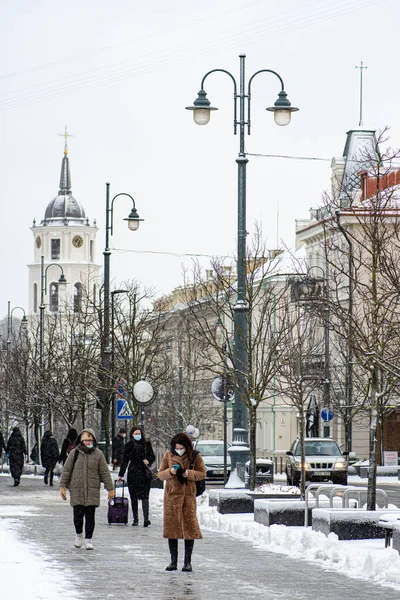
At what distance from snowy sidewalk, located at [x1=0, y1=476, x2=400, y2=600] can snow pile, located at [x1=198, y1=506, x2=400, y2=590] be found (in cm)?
3

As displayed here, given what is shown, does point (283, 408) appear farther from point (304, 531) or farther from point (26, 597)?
point (26, 597)

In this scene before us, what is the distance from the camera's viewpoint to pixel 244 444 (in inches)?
1097

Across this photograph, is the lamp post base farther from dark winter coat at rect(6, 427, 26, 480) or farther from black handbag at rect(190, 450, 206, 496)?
dark winter coat at rect(6, 427, 26, 480)

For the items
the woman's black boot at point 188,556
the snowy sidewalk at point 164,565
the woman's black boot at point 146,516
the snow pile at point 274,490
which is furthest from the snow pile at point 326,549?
the snow pile at point 274,490

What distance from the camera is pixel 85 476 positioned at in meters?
19.6

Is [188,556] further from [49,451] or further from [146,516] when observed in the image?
[49,451]

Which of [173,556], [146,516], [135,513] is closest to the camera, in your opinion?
[173,556]

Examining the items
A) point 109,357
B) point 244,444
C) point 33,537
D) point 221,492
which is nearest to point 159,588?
point 33,537

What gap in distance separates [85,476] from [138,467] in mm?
5161

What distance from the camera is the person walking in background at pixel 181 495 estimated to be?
1669 cm

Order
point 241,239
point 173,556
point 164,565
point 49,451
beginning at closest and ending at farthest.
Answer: point 173,556 → point 164,565 → point 241,239 → point 49,451

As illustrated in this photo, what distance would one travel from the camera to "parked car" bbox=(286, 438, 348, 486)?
4403 centimetres

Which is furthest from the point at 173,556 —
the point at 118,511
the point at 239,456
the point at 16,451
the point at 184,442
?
the point at 16,451

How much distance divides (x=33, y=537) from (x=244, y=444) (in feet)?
22.8
